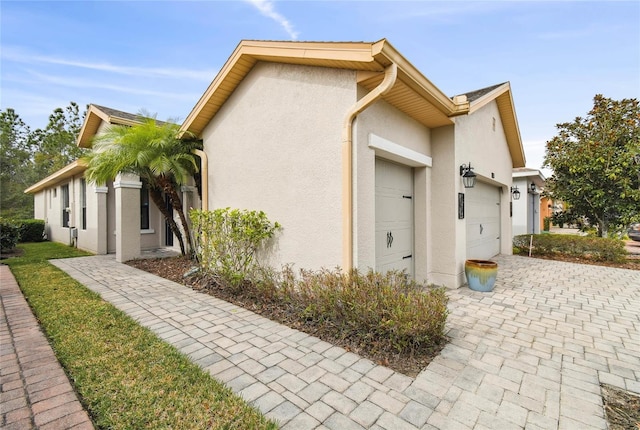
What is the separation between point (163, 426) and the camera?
2.25 m

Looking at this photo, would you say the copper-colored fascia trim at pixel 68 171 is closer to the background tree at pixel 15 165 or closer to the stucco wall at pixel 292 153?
the stucco wall at pixel 292 153

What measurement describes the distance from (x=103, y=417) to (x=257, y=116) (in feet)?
17.5

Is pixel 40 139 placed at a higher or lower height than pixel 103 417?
higher

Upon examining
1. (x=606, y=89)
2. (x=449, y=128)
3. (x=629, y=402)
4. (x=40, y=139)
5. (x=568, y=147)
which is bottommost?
(x=629, y=402)

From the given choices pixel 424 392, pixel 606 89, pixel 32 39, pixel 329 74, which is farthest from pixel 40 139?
pixel 606 89

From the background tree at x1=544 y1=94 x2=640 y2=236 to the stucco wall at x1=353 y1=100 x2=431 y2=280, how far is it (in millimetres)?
8838

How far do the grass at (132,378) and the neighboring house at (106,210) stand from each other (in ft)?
16.8

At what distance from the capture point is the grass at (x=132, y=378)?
2334 millimetres

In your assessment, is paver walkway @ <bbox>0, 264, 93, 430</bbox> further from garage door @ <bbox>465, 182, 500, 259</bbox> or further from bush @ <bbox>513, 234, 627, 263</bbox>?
bush @ <bbox>513, 234, 627, 263</bbox>

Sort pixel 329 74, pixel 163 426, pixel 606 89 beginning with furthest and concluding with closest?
1. pixel 606 89
2. pixel 329 74
3. pixel 163 426

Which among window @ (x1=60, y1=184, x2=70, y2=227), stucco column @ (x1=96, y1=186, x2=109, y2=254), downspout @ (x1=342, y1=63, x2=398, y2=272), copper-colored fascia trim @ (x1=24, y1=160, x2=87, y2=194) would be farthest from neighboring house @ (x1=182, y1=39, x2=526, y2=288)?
window @ (x1=60, y1=184, x2=70, y2=227)

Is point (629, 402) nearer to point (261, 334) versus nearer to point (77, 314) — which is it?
point (261, 334)

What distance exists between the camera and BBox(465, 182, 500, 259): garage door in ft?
28.1

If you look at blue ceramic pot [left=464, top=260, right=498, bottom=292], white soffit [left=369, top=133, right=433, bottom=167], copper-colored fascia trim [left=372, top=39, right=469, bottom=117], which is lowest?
blue ceramic pot [left=464, top=260, right=498, bottom=292]
